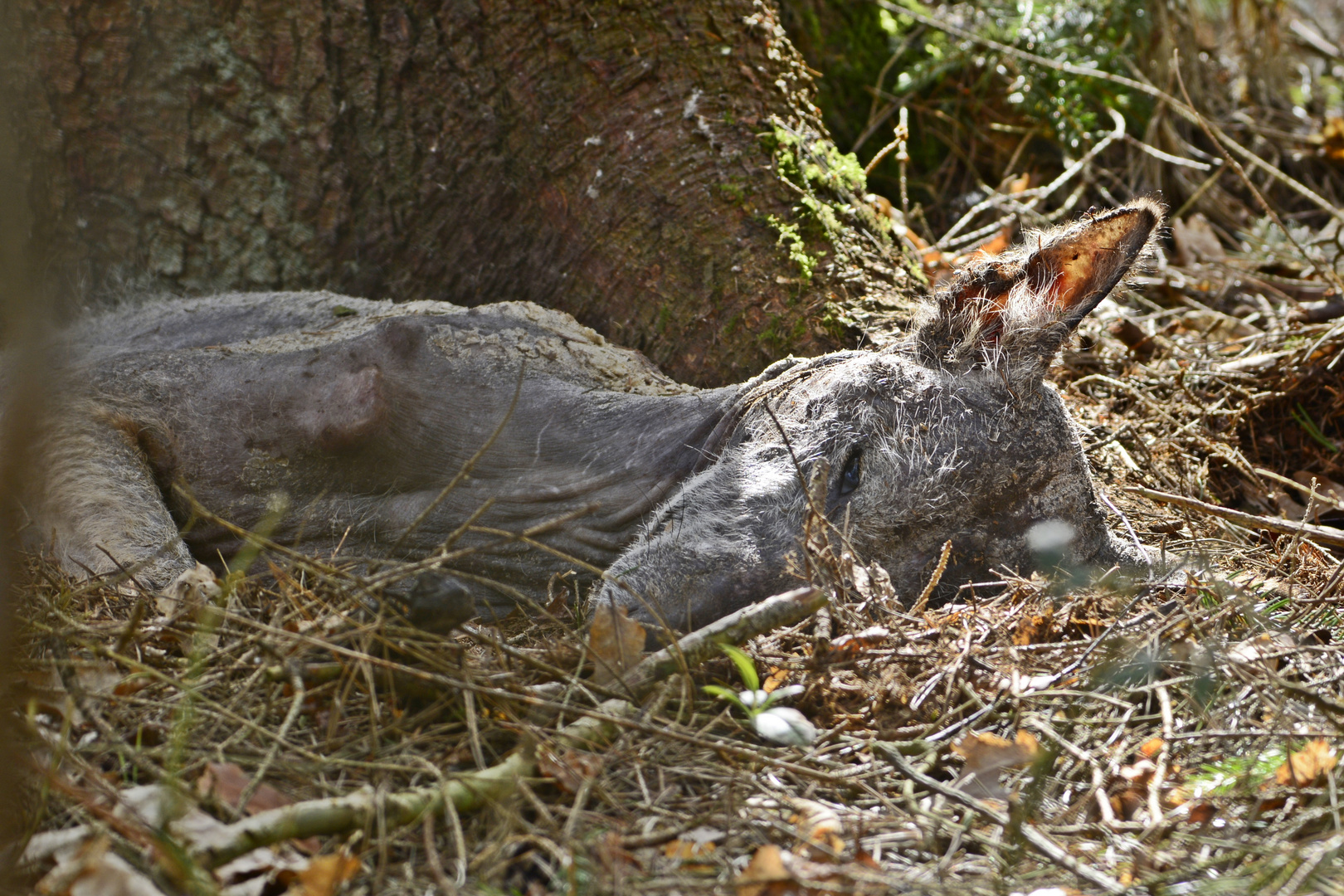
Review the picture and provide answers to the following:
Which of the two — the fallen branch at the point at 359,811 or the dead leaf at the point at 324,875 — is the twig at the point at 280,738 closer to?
the fallen branch at the point at 359,811

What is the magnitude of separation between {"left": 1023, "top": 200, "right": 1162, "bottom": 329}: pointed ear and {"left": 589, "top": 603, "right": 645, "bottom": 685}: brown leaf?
160cm

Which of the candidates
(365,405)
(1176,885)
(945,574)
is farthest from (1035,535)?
(365,405)

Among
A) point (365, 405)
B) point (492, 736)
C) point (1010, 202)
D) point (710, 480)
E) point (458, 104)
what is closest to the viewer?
point (492, 736)

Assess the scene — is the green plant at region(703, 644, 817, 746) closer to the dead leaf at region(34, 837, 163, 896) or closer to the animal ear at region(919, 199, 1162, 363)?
the dead leaf at region(34, 837, 163, 896)

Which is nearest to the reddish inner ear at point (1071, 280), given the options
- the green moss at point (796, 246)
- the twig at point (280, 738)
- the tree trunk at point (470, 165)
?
the tree trunk at point (470, 165)

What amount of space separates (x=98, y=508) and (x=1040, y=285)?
2841mm

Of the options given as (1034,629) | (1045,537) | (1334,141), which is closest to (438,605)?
(1034,629)

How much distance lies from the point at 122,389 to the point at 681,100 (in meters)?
2.30

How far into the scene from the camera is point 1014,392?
2.87m

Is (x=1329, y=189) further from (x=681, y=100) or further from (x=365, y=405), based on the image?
(x=365, y=405)

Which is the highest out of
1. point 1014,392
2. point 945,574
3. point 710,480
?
point 1014,392

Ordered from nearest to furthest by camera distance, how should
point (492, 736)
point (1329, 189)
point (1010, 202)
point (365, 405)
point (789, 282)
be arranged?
point (492, 736), point (365, 405), point (789, 282), point (1010, 202), point (1329, 189)

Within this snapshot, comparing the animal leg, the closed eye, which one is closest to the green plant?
the closed eye

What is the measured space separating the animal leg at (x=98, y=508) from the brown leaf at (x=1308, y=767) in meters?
2.66
